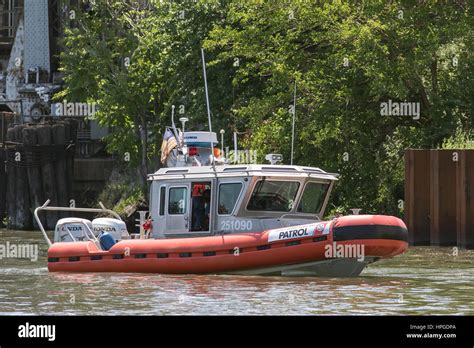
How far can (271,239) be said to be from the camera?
89.9 feet

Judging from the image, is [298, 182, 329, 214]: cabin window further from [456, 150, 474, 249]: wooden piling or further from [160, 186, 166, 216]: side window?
[456, 150, 474, 249]: wooden piling

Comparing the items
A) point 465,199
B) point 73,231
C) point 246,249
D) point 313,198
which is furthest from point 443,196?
point 246,249

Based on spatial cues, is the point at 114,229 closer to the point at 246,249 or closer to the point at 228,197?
the point at 228,197

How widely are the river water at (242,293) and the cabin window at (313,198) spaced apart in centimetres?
169

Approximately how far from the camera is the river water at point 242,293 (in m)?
22.8

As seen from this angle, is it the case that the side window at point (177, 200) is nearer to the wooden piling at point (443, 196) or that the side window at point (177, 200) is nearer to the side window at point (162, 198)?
the side window at point (162, 198)

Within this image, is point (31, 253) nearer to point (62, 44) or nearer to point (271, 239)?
point (271, 239)

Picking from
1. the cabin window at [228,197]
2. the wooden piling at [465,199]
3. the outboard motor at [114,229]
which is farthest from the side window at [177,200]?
the wooden piling at [465,199]

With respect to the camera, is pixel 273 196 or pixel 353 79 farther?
pixel 353 79

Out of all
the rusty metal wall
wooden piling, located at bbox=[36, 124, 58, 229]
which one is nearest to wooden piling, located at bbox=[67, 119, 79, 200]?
wooden piling, located at bbox=[36, 124, 58, 229]

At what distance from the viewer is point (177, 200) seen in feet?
95.6

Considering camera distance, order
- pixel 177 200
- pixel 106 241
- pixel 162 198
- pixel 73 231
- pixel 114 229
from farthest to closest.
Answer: pixel 73 231 → pixel 114 229 → pixel 106 241 → pixel 162 198 → pixel 177 200

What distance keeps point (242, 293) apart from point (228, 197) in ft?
12.2

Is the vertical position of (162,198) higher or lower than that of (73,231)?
higher
